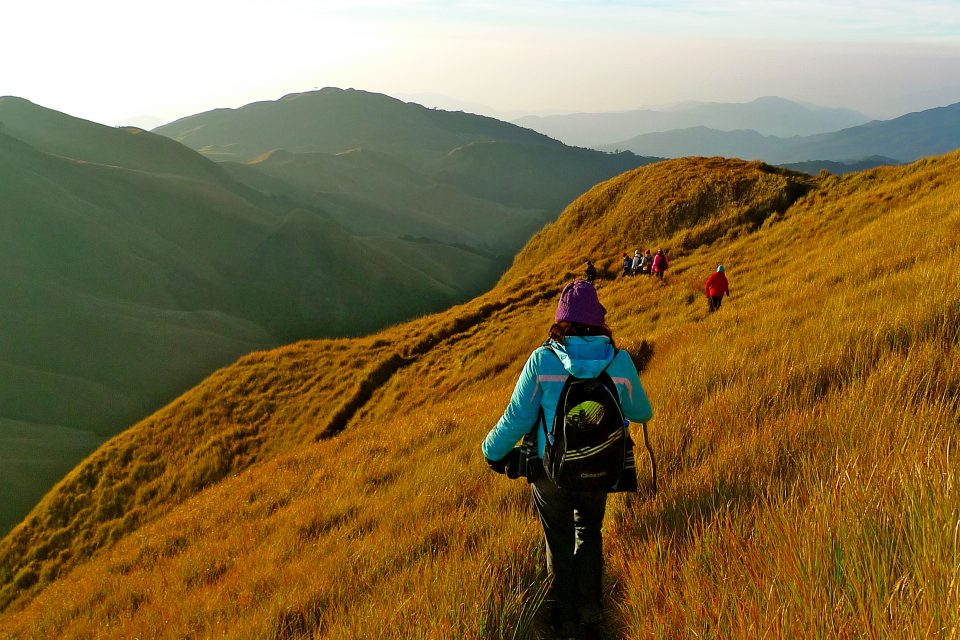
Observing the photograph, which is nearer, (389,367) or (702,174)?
(389,367)

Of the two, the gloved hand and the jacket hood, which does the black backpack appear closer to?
the jacket hood

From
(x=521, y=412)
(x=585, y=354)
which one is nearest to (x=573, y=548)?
(x=521, y=412)

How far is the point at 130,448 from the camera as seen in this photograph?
2269 cm

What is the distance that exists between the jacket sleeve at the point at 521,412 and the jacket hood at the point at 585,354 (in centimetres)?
17

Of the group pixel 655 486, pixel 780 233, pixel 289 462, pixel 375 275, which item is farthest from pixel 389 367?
pixel 375 275

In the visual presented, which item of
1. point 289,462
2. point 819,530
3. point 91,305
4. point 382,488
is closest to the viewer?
point 819,530

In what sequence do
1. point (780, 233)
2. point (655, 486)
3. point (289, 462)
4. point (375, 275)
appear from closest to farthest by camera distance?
point (655, 486) → point (289, 462) → point (780, 233) → point (375, 275)

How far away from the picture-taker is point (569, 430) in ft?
8.73

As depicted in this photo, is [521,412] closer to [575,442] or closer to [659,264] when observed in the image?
[575,442]

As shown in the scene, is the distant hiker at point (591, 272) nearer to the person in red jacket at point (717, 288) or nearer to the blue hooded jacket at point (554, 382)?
the person in red jacket at point (717, 288)

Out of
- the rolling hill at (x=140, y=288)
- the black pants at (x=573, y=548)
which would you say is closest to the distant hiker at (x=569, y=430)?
the black pants at (x=573, y=548)

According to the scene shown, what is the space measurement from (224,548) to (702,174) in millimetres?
37274

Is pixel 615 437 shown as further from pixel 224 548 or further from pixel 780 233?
pixel 780 233

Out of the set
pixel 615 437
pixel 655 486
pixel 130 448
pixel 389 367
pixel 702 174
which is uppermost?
pixel 702 174
